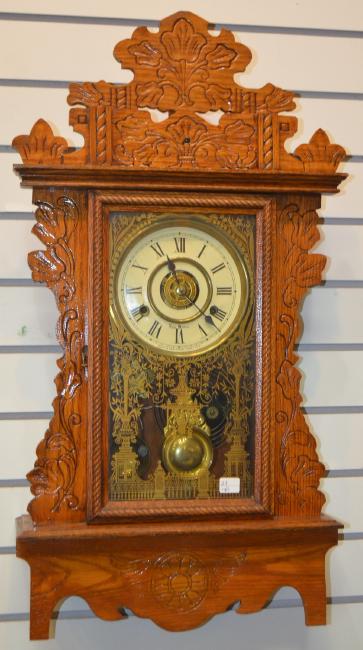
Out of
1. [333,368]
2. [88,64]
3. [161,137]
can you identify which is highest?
[88,64]

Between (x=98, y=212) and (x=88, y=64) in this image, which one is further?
(x=88, y=64)

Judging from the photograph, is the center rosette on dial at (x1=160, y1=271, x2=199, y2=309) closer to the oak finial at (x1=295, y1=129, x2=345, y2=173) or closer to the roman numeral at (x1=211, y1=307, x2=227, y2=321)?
the roman numeral at (x1=211, y1=307, x2=227, y2=321)

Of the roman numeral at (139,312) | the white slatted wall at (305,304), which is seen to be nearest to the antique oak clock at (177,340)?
the roman numeral at (139,312)

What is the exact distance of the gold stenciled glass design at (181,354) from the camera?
1.26m

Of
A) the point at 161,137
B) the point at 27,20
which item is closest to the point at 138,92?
the point at 161,137

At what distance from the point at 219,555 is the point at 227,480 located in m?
0.12

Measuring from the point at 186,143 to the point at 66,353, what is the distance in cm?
38

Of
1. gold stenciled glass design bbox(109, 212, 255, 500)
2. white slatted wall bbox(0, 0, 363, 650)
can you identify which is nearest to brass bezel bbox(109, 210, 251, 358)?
gold stenciled glass design bbox(109, 212, 255, 500)

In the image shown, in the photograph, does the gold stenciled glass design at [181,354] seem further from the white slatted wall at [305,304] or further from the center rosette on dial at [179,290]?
the white slatted wall at [305,304]

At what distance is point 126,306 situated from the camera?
1259 millimetres

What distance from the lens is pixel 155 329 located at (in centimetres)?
127

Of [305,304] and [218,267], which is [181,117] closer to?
[218,267]

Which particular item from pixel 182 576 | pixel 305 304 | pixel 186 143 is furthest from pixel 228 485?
pixel 186 143

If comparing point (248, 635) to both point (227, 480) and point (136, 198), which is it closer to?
point (227, 480)
